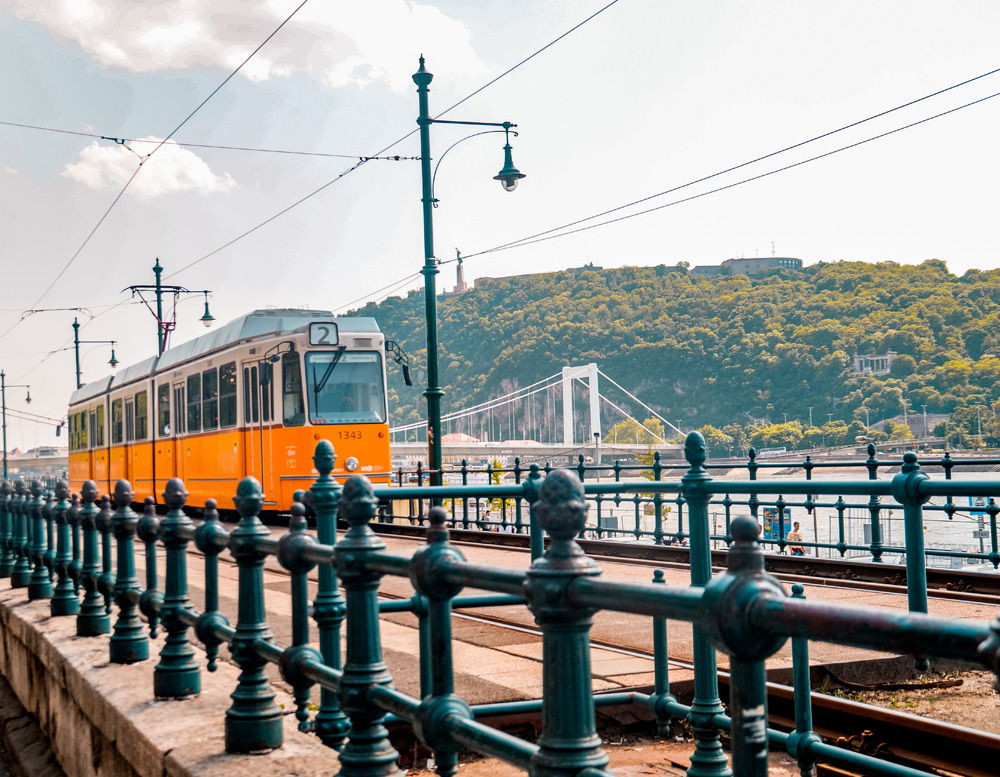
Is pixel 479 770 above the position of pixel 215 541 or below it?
below

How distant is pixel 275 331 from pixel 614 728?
547 inches

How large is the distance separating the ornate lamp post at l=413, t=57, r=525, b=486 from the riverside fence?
11.7 metres

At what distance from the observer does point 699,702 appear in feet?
11.8

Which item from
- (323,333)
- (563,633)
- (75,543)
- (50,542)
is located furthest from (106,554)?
(323,333)

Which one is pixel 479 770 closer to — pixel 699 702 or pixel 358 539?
pixel 699 702

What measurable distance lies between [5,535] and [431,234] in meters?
10.2

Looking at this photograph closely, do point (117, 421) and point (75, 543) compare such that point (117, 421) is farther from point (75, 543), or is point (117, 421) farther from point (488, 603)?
point (488, 603)

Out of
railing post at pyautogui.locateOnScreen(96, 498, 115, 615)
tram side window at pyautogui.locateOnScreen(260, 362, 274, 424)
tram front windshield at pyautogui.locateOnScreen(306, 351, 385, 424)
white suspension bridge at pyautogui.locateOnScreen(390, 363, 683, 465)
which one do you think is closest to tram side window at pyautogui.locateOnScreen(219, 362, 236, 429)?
tram side window at pyautogui.locateOnScreen(260, 362, 274, 424)

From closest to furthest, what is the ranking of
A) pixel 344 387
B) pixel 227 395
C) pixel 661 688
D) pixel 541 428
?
pixel 661 688 → pixel 344 387 → pixel 227 395 → pixel 541 428

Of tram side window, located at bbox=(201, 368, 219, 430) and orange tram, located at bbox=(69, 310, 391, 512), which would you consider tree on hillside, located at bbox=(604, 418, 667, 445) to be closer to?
tram side window, located at bbox=(201, 368, 219, 430)

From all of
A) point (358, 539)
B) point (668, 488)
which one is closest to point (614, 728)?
point (668, 488)

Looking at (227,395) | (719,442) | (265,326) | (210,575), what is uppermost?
(265,326)

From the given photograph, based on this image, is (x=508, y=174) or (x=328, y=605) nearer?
(x=328, y=605)

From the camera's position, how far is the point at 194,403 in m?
20.8
